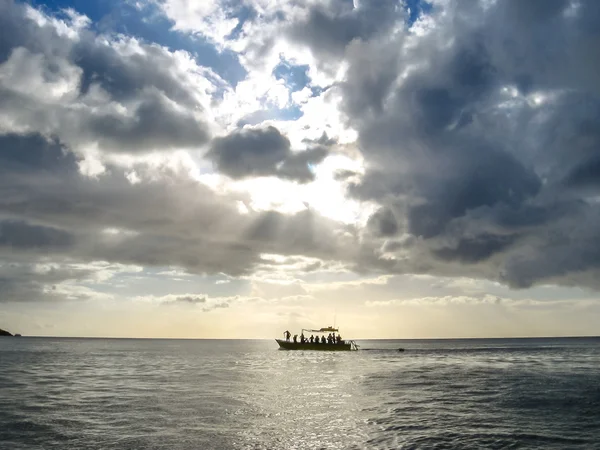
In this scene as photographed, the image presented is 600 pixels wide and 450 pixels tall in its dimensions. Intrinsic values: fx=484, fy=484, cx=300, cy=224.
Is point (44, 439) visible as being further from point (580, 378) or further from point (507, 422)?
point (580, 378)

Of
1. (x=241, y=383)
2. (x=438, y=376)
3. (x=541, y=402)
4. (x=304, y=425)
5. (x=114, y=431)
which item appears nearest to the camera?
(x=114, y=431)

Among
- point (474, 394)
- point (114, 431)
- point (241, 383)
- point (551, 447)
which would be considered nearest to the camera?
point (551, 447)

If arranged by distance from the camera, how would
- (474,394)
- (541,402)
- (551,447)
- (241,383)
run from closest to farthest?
(551,447)
(541,402)
(474,394)
(241,383)

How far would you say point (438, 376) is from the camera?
67.5 m

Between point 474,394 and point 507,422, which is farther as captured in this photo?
point 474,394

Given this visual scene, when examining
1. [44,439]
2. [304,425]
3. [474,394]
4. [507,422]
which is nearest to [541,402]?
[474,394]

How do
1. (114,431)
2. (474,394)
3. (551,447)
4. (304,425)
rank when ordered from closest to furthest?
(551,447) < (114,431) < (304,425) < (474,394)

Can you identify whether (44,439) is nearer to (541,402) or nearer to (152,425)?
(152,425)

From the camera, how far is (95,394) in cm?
4844

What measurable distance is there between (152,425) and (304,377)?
37968 millimetres

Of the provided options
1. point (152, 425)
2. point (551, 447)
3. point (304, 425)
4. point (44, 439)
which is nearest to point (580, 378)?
point (551, 447)

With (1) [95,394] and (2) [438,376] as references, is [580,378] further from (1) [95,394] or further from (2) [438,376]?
(1) [95,394]

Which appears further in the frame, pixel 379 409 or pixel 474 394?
pixel 474 394

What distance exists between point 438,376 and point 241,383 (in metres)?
27.8
